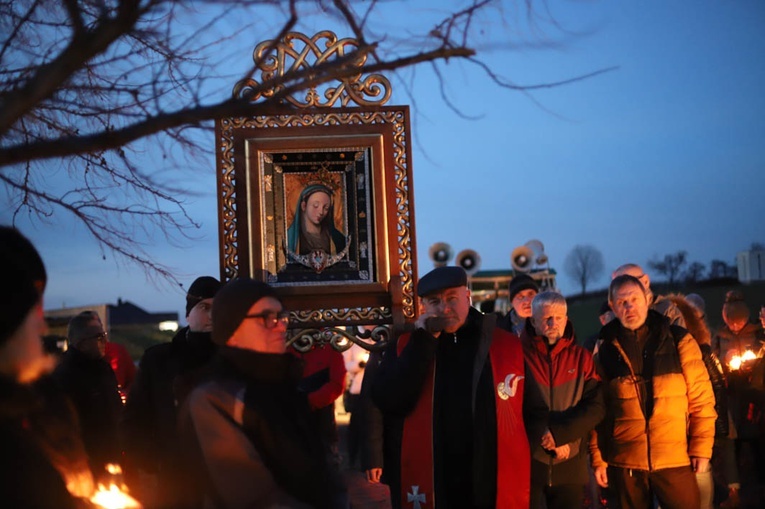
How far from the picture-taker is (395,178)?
538cm

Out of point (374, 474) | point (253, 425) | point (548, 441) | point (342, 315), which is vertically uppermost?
point (342, 315)

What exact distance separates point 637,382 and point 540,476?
855 mm

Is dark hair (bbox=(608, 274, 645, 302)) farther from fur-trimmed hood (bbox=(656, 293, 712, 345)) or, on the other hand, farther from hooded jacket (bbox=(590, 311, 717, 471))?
fur-trimmed hood (bbox=(656, 293, 712, 345))

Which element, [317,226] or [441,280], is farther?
[317,226]

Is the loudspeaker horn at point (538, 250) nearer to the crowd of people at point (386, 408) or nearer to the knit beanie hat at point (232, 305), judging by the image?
the crowd of people at point (386, 408)

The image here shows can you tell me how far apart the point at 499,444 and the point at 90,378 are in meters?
2.97

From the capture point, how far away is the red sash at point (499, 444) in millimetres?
4105

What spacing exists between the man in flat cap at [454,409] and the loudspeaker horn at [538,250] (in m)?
11.8

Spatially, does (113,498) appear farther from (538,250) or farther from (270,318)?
(538,250)

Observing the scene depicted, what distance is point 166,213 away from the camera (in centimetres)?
329

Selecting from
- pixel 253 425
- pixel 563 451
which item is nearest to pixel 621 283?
pixel 563 451

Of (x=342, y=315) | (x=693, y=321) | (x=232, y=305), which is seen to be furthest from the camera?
(x=693, y=321)

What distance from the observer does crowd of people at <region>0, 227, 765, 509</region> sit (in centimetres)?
212

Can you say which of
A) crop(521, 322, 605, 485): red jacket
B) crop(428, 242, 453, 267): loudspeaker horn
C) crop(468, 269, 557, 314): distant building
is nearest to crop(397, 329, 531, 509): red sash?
crop(521, 322, 605, 485): red jacket
